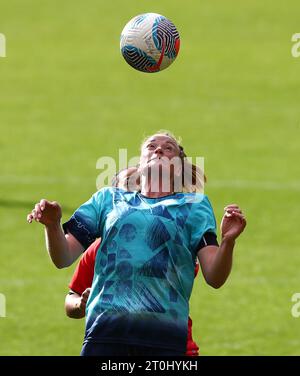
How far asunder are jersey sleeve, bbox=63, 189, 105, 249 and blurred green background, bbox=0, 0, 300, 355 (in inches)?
203

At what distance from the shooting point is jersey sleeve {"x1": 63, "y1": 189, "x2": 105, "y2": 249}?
741cm

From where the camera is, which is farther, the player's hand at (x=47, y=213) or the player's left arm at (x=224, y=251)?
the player's hand at (x=47, y=213)

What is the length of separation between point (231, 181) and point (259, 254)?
154 inches

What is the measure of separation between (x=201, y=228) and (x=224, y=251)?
34 cm

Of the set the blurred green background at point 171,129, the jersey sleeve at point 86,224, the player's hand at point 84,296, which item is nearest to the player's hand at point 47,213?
the jersey sleeve at point 86,224

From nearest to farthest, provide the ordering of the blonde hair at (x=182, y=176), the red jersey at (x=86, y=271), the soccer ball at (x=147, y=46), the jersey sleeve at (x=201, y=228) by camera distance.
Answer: the jersey sleeve at (x=201, y=228)
the blonde hair at (x=182, y=176)
the red jersey at (x=86, y=271)
the soccer ball at (x=147, y=46)

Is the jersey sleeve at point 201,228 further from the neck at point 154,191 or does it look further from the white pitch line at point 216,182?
the white pitch line at point 216,182

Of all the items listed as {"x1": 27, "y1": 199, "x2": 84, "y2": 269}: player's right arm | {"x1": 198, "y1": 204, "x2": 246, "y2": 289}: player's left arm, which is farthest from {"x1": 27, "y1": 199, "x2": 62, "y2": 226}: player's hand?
{"x1": 198, "y1": 204, "x2": 246, "y2": 289}: player's left arm

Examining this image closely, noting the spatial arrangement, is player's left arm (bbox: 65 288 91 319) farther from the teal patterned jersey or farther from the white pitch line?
the white pitch line

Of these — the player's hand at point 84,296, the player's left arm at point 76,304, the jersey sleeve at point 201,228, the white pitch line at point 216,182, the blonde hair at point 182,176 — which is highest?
the white pitch line at point 216,182

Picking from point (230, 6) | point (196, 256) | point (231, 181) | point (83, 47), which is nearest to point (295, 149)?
point (231, 181)

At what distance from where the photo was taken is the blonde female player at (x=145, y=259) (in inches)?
280

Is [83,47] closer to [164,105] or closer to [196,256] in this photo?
[164,105]

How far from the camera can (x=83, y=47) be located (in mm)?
30719
